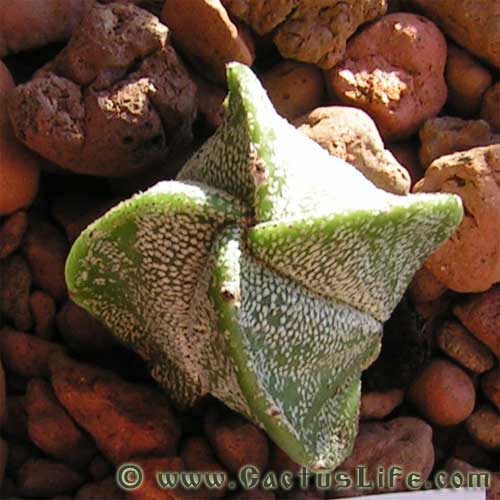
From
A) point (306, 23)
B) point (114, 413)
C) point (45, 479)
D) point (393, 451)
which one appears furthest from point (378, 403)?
point (306, 23)

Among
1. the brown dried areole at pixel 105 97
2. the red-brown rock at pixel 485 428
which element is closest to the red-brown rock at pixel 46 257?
the brown dried areole at pixel 105 97

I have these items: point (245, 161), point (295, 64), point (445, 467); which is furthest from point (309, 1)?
point (445, 467)

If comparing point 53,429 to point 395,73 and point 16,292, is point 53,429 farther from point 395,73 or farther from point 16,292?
point 395,73

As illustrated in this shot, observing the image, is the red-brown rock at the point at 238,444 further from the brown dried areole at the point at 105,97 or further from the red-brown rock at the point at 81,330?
the brown dried areole at the point at 105,97

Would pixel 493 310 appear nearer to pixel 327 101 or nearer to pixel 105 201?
pixel 327 101

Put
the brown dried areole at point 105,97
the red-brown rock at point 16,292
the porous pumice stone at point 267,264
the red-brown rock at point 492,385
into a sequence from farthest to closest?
1. the red-brown rock at point 492,385
2. the red-brown rock at point 16,292
3. the brown dried areole at point 105,97
4. the porous pumice stone at point 267,264

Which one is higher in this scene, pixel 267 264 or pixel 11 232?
pixel 267 264

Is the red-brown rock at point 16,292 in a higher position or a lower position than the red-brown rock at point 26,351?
higher
